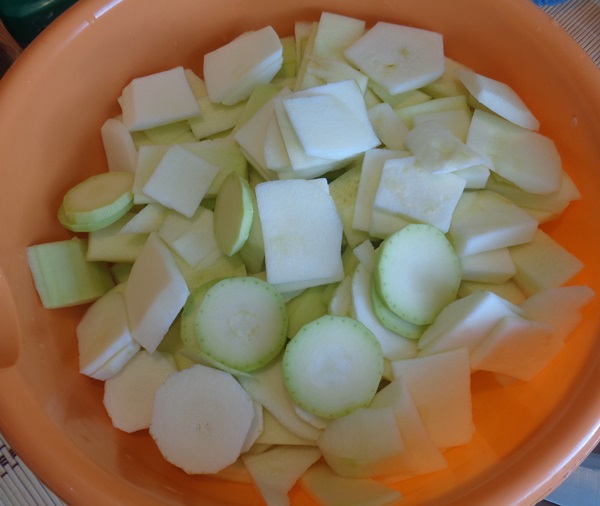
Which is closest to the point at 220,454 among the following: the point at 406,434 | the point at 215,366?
the point at 215,366

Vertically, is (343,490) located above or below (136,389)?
below

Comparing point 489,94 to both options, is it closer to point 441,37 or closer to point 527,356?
point 441,37

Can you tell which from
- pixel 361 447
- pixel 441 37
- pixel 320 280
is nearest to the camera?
pixel 361 447

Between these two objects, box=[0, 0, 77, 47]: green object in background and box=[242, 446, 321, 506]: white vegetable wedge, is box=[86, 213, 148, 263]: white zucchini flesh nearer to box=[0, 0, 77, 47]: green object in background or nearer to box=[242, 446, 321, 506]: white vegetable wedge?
box=[242, 446, 321, 506]: white vegetable wedge

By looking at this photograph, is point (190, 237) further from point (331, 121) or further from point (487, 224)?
point (487, 224)

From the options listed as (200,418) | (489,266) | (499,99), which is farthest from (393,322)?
(499,99)
